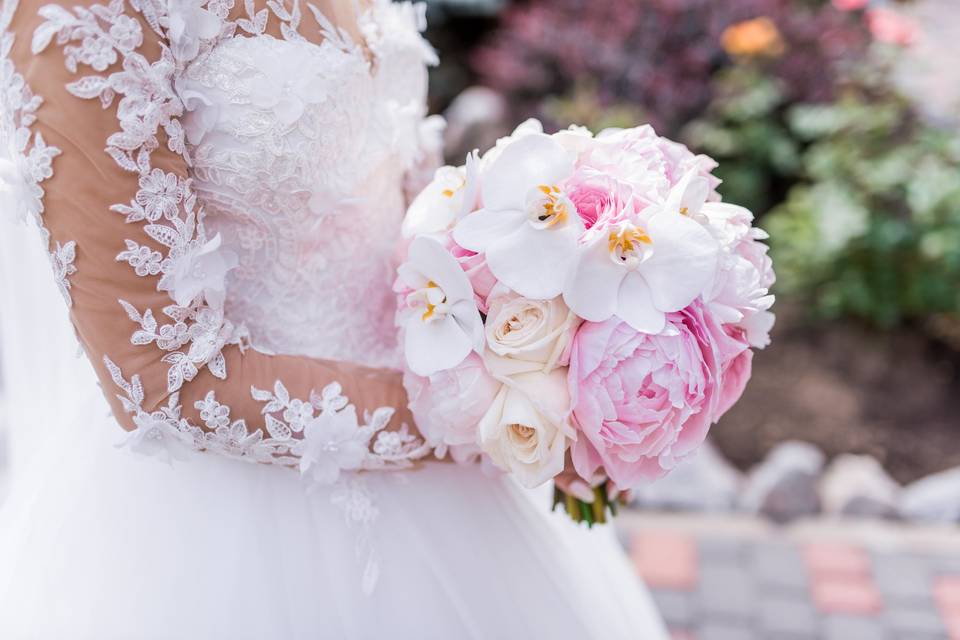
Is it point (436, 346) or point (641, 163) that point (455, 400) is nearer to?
point (436, 346)

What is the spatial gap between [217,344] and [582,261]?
489 millimetres

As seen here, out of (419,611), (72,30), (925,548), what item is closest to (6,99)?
(72,30)

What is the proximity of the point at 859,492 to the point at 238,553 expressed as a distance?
2489mm

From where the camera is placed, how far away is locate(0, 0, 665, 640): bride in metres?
1.11

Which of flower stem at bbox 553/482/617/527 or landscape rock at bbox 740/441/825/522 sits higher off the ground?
flower stem at bbox 553/482/617/527

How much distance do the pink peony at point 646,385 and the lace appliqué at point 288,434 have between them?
0.29 m

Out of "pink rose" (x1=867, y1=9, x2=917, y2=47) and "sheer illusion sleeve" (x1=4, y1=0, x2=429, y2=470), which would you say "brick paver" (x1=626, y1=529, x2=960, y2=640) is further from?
"pink rose" (x1=867, y1=9, x2=917, y2=47)

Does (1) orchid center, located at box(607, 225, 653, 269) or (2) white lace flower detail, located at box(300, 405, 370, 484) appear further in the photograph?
(2) white lace flower detail, located at box(300, 405, 370, 484)

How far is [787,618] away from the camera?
2.81 m

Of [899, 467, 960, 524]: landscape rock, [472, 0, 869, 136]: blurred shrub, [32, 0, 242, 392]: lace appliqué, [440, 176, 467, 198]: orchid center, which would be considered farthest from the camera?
[472, 0, 869, 136]: blurred shrub

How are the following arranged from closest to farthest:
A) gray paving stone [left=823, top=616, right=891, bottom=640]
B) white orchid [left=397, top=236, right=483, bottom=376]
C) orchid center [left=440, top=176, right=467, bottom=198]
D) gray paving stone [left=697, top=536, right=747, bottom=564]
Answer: white orchid [left=397, top=236, right=483, bottom=376] → orchid center [left=440, top=176, right=467, bottom=198] → gray paving stone [left=823, top=616, right=891, bottom=640] → gray paving stone [left=697, top=536, right=747, bottom=564]

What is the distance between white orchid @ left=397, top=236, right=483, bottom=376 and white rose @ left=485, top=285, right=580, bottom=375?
0.02 metres

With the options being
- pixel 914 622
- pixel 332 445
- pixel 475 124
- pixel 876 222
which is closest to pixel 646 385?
pixel 332 445

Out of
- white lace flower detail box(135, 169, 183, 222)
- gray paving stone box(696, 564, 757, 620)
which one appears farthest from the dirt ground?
white lace flower detail box(135, 169, 183, 222)
